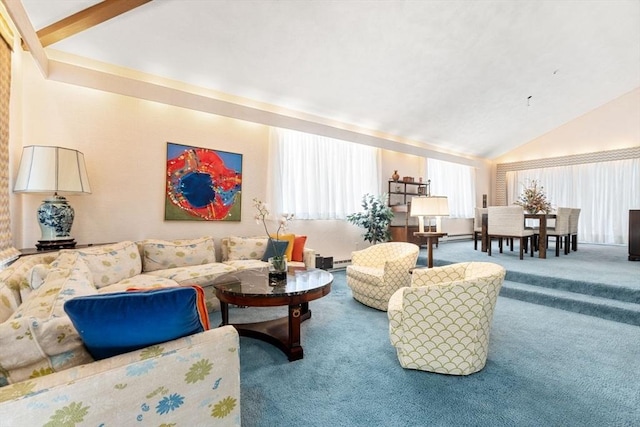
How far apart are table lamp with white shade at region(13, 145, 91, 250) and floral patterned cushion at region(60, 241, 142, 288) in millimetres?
337

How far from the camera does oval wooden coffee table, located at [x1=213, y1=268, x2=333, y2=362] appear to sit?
219 cm

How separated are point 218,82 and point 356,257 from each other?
119 inches

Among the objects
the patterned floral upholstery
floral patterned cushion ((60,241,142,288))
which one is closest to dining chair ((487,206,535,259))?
the patterned floral upholstery

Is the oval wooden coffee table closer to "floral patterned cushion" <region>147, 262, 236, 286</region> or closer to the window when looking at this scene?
"floral patterned cushion" <region>147, 262, 236, 286</region>

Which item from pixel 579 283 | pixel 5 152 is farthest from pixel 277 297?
pixel 579 283

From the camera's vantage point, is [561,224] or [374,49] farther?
[561,224]

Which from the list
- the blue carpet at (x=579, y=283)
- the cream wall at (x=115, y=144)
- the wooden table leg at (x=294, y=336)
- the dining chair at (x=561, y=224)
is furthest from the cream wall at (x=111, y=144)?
the dining chair at (x=561, y=224)

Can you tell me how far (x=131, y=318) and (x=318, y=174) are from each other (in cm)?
432

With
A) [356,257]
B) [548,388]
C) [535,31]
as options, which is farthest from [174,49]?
[535,31]

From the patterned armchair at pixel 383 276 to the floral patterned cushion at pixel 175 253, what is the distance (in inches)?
71.7

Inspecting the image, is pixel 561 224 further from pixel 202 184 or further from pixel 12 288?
pixel 12 288

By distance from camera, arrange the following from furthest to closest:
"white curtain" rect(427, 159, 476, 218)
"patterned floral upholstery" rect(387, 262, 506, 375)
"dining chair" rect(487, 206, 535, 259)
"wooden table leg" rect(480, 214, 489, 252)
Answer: "white curtain" rect(427, 159, 476, 218) < "wooden table leg" rect(480, 214, 489, 252) < "dining chair" rect(487, 206, 535, 259) < "patterned floral upholstery" rect(387, 262, 506, 375)

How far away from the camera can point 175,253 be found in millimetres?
3385

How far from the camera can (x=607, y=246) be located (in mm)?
6598
